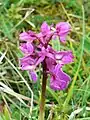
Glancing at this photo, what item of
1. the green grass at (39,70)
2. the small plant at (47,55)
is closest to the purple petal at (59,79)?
the small plant at (47,55)

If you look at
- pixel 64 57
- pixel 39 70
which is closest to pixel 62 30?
pixel 64 57

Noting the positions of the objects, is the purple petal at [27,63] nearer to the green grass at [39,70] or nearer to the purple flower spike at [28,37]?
the purple flower spike at [28,37]

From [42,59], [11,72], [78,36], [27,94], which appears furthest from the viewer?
[78,36]

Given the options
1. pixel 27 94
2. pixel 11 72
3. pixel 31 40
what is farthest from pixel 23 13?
pixel 31 40

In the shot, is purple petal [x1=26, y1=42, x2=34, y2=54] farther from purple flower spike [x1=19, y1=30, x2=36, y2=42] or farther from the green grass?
the green grass

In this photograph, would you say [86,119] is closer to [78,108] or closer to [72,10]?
[78,108]
